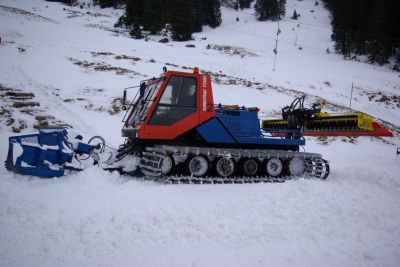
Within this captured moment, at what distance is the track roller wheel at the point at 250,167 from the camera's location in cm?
860

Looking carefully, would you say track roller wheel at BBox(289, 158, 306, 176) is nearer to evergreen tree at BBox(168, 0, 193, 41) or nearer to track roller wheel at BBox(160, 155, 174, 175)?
track roller wheel at BBox(160, 155, 174, 175)

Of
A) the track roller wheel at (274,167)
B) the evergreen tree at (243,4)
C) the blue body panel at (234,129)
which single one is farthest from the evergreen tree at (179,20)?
the evergreen tree at (243,4)

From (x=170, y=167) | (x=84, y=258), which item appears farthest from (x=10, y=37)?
(x=84, y=258)

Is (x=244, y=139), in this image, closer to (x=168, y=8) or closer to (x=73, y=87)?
(x=73, y=87)

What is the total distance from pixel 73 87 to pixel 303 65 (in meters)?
32.8

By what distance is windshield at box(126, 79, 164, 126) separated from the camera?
778 centimetres

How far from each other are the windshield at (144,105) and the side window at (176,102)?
311 millimetres

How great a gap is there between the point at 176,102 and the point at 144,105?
925 millimetres

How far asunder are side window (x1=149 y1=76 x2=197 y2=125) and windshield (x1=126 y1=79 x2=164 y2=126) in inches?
12.2

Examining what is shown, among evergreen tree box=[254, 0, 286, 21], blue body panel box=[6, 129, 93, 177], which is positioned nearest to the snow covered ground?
blue body panel box=[6, 129, 93, 177]

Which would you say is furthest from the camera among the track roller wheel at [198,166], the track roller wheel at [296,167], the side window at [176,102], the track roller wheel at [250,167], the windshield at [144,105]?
the track roller wheel at [296,167]

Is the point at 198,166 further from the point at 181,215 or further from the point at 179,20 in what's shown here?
the point at 179,20

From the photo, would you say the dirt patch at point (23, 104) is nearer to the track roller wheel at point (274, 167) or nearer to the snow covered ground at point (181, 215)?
the snow covered ground at point (181, 215)

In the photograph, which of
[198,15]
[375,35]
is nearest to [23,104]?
[375,35]
